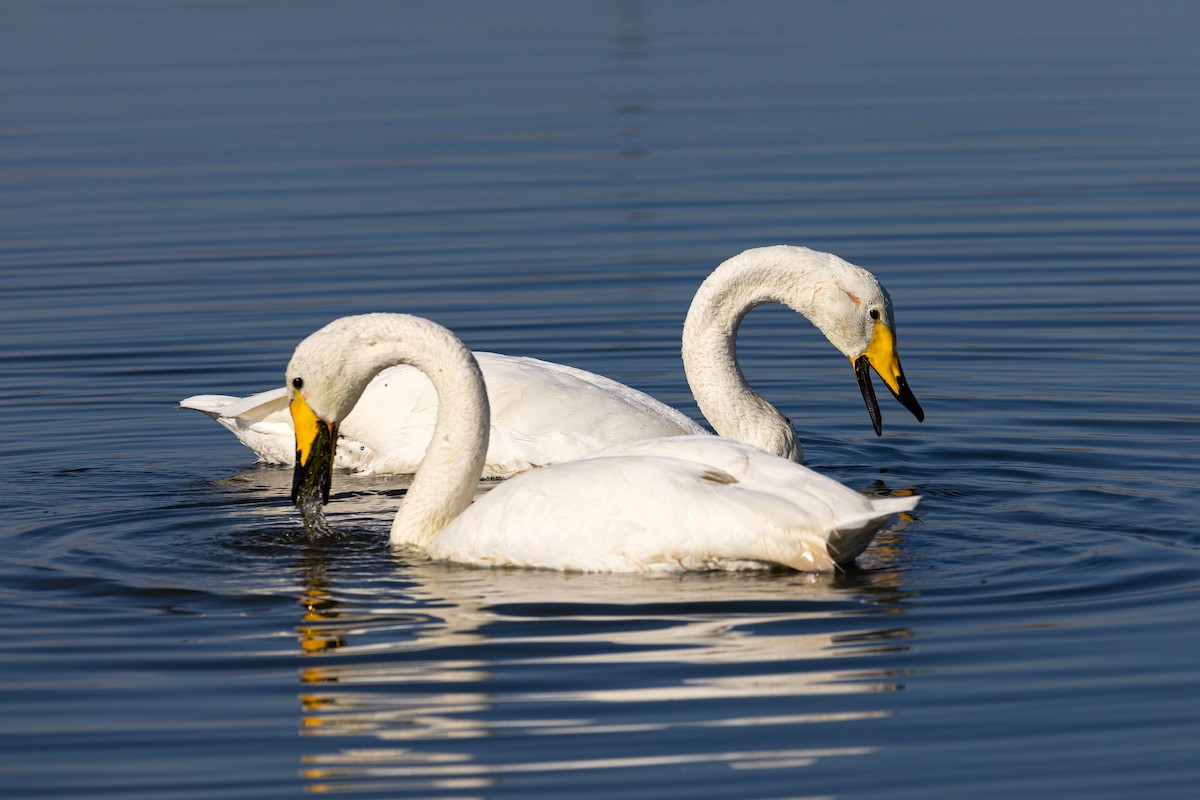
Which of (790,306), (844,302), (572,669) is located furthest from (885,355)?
(572,669)

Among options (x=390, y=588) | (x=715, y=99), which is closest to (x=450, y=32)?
(x=715, y=99)

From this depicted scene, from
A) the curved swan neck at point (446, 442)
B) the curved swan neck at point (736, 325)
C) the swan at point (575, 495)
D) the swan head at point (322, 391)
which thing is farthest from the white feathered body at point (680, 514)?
the curved swan neck at point (736, 325)

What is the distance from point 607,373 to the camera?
540 inches

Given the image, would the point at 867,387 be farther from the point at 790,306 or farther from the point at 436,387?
the point at 436,387

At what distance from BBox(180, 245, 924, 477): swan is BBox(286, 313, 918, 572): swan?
139 centimetres

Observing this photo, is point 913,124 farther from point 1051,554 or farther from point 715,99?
point 1051,554

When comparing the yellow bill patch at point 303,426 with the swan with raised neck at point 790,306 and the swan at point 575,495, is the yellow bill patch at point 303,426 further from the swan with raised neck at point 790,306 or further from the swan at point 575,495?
the swan with raised neck at point 790,306

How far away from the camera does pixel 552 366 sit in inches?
456

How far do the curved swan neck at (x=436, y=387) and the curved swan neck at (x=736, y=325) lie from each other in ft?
6.22

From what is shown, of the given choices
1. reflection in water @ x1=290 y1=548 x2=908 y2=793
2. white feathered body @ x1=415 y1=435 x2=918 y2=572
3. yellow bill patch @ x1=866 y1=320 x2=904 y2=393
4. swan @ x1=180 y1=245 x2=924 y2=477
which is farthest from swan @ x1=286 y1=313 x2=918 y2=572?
yellow bill patch @ x1=866 y1=320 x2=904 y2=393

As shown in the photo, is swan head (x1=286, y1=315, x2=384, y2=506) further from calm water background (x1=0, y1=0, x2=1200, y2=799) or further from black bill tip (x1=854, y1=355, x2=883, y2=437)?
black bill tip (x1=854, y1=355, x2=883, y2=437)

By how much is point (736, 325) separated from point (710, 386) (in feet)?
1.21

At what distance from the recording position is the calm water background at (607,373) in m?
6.87

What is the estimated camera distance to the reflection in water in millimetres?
6652
